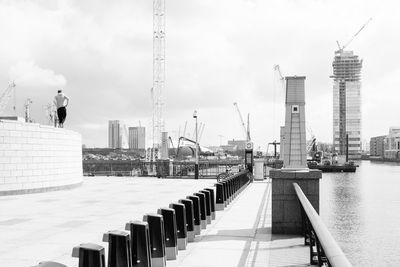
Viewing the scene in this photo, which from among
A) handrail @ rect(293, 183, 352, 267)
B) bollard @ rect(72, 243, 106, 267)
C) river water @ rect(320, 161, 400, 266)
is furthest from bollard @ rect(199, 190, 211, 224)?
bollard @ rect(72, 243, 106, 267)

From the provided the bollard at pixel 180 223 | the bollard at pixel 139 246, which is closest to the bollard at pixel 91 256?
the bollard at pixel 139 246

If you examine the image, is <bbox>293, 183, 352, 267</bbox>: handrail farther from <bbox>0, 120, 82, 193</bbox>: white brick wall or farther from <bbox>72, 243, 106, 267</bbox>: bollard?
<bbox>0, 120, 82, 193</bbox>: white brick wall

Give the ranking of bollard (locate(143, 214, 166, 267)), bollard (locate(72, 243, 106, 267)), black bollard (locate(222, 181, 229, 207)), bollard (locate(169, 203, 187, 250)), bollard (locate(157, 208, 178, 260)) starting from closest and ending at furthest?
1. bollard (locate(72, 243, 106, 267))
2. bollard (locate(143, 214, 166, 267))
3. bollard (locate(157, 208, 178, 260))
4. bollard (locate(169, 203, 187, 250))
5. black bollard (locate(222, 181, 229, 207))

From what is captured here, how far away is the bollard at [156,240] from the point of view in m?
7.10

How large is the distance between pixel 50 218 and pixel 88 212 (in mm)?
1584

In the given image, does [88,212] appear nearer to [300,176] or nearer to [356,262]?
[300,176]

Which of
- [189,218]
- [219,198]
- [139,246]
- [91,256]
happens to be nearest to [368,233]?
[219,198]

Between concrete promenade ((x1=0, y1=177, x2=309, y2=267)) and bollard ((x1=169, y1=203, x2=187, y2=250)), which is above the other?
bollard ((x1=169, y1=203, x2=187, y2=250))

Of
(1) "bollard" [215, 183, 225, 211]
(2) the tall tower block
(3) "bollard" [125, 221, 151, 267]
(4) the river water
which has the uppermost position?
(2) the tall tower block

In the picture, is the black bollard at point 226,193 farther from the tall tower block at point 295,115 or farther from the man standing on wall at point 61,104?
the man standing on wall at point 61,104

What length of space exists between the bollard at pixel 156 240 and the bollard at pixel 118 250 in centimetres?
163

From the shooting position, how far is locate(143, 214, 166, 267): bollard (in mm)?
7102

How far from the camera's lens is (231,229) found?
11.1m

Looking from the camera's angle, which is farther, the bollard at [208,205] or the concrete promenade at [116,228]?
the bollard at [208,205]
